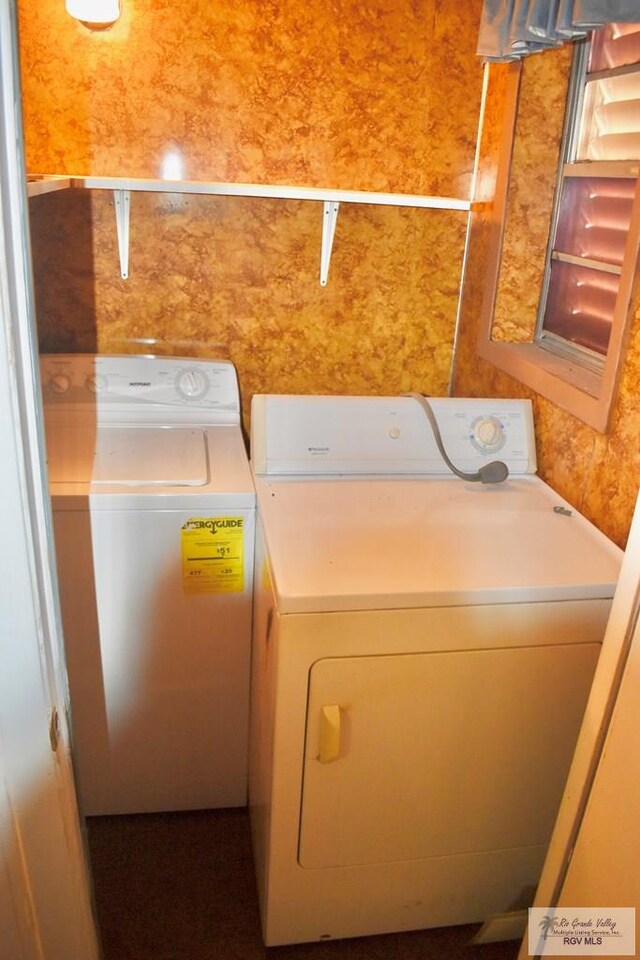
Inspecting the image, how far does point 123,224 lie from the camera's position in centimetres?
203

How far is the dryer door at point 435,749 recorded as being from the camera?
4.25 feet

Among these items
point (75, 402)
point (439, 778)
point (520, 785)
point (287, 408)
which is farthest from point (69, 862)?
point (75, 402)

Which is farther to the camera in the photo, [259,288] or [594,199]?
[259,288]

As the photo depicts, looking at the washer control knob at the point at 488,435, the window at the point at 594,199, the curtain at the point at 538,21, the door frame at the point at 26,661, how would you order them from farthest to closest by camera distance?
the washer control knob at the point at 488,435
the window at the point at 594,199
the curtain at the point at 538,21
the door frame at the point at 26,661

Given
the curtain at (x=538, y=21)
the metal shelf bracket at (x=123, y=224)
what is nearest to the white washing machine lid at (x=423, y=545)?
the metal shelf bracket at (x=123, y=224)

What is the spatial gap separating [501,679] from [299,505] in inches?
21.7

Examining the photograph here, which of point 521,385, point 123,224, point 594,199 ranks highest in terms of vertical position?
point 594,199

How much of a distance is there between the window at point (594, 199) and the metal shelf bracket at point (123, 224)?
1.21 m

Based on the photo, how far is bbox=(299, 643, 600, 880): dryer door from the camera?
50.9 inches

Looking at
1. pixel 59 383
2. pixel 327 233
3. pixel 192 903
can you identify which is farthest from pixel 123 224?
pixel 192 903

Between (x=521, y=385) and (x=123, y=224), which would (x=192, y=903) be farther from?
(x=123, y=224)

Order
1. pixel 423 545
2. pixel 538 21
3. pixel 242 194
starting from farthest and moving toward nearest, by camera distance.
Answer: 1. pixel 242 194
2. pixel 538 21
3. pixel 423 545

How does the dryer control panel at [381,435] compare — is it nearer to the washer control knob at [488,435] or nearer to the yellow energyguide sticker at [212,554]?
the washer control knob at [488,435]

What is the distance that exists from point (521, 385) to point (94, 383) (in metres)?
1.18
